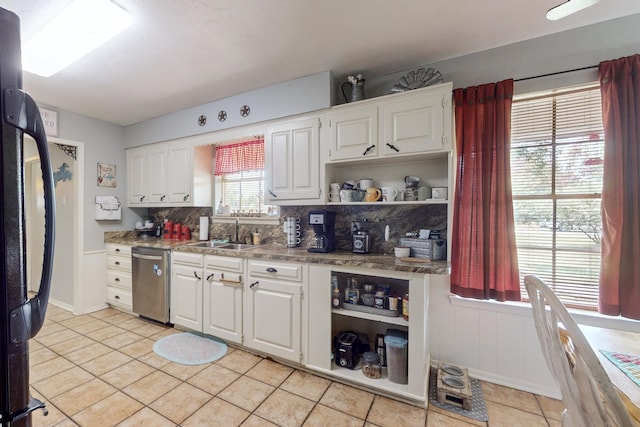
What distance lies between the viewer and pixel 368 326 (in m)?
2.42

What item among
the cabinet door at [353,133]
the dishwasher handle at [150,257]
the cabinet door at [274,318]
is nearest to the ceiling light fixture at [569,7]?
the cabinet door at [353,133]

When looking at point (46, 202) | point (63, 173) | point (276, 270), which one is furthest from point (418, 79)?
point (63, 173)

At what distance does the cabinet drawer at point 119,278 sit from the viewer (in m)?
3.35

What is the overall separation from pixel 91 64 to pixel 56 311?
3124mm

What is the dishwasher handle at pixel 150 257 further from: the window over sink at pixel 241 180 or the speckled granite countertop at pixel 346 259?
the window over sink at pixel 241 180

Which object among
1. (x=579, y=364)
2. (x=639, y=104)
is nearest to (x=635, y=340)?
(x=579, y=364)

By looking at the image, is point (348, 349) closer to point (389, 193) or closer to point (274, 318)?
point (274, 318)

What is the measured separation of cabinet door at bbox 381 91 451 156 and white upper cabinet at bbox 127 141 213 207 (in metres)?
2.31

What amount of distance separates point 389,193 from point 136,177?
3.46 m

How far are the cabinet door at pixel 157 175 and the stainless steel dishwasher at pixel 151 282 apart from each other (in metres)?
0.71

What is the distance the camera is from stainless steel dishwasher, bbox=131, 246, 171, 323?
2.91 metres

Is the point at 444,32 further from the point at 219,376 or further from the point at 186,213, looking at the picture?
the point at 186,213

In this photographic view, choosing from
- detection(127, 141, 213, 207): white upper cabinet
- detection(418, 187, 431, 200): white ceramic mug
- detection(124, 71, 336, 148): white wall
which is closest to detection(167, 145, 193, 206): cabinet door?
detection(127, 141, 213, 207): white upper cabinet

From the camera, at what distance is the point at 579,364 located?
76cm
